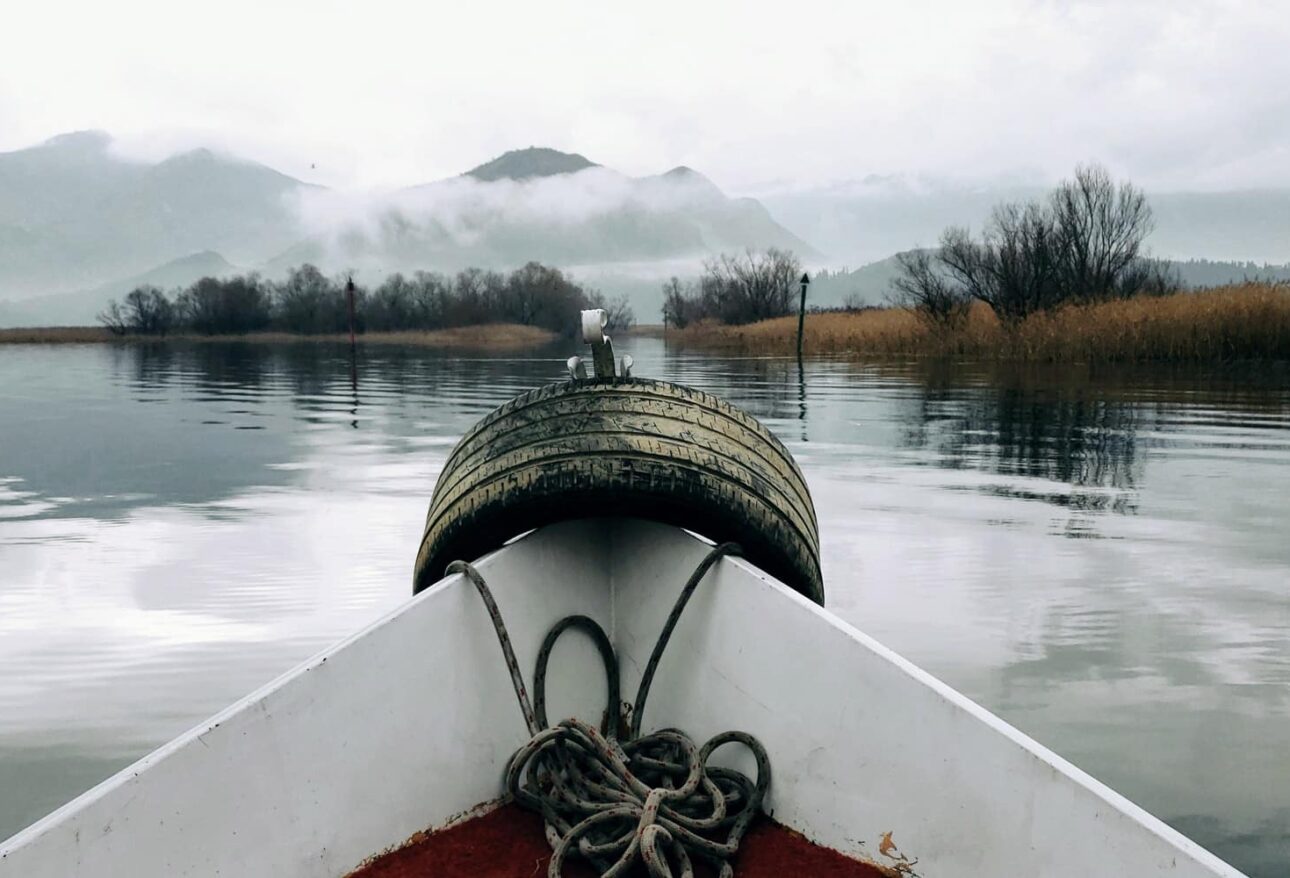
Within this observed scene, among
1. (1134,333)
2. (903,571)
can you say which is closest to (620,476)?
(903,571)

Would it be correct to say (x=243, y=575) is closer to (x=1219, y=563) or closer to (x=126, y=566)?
(x=126, y=566)

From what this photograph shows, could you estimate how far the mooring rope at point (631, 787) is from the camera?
211 cm

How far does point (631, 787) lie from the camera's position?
89.4 inches

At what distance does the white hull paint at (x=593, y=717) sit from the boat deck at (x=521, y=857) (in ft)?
0.13

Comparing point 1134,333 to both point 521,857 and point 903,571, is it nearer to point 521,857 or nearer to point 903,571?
point 903,571

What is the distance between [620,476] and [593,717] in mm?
708

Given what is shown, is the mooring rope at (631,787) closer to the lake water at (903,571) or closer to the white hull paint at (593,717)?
the white hull paint at (593,717)

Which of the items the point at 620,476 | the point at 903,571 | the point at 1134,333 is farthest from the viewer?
the point at 1134,333

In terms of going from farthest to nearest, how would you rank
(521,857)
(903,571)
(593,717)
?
(903,571), (593,717), (521,857)

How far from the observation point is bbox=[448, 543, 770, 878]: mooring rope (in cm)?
211

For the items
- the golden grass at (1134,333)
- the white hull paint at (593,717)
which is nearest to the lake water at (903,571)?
the white hull paint at (593,717)

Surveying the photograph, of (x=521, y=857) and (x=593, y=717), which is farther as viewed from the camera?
(x=593, y=717)

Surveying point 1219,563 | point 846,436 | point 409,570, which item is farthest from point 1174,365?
point 409,570

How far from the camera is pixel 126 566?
22.5ft
